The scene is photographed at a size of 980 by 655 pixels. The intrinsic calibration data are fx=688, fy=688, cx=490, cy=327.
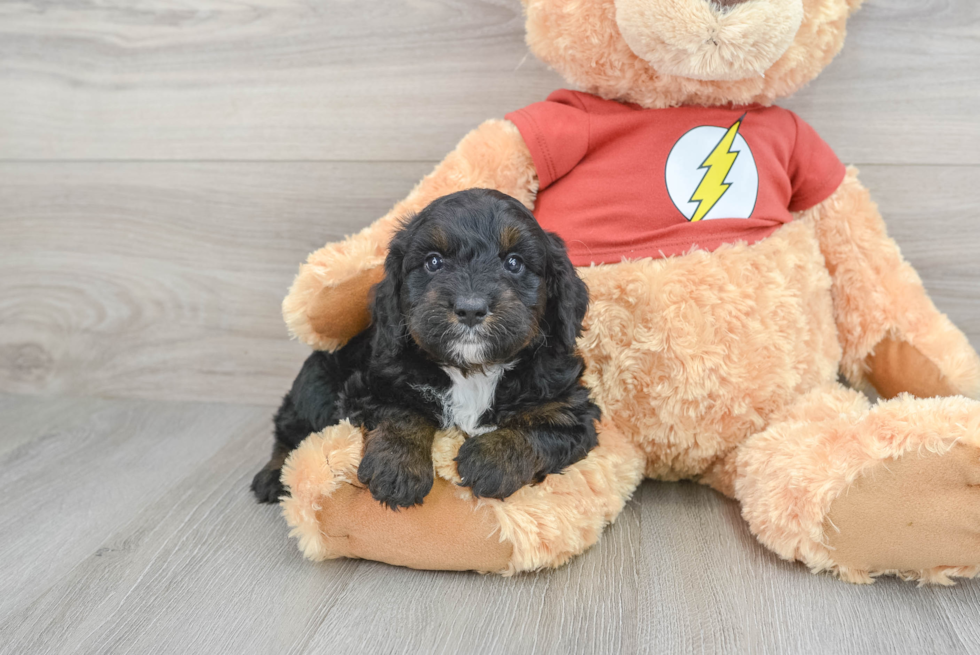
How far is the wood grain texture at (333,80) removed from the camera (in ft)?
6.45

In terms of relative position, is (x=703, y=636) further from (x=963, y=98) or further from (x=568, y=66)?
(x=963, y=98)

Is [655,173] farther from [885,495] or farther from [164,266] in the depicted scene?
[164,266]

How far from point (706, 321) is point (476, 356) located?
0.57 meters

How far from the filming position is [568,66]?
5.46 ft

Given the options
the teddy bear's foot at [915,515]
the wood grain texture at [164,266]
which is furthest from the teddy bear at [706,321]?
the wood grain texture at [164,266]

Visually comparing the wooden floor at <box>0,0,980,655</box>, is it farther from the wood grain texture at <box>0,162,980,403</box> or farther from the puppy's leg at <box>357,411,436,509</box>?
the puppy's leg at <box>357,411,436,509</box>

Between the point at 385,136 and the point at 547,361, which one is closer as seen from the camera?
the point at 547,361

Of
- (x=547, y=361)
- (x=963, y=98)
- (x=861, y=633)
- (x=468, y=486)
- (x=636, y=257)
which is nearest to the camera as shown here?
(x=861, y=633)

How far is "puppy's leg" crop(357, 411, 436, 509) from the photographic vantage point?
1327 millimetres

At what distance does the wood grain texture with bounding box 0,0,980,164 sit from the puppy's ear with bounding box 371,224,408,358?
2.79ft

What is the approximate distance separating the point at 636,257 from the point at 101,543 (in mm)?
1430

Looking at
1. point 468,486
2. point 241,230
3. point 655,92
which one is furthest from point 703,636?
point 241,230

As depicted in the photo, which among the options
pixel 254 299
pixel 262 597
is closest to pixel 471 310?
pixel 262 597

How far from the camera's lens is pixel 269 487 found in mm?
1812
